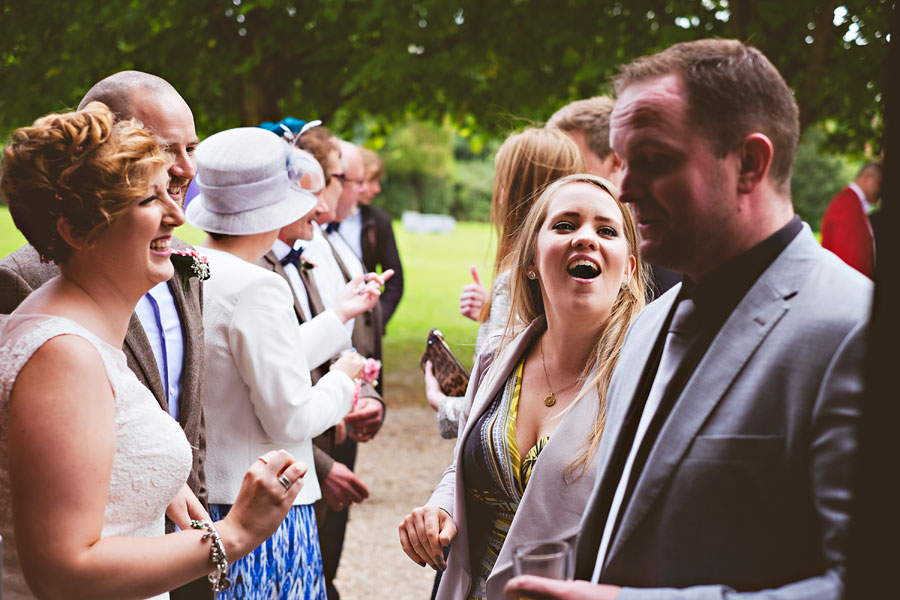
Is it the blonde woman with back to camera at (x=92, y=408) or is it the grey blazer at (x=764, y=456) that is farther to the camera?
the blonde woman with back to camera at (x=92, y=408)

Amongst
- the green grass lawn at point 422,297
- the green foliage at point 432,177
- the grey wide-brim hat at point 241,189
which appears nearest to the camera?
the grey wide-brim hat at point 241,189

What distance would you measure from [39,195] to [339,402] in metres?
1.56

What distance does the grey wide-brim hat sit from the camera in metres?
3.22

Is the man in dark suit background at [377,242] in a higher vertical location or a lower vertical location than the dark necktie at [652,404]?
lower

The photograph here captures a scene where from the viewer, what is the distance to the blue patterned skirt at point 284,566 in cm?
289

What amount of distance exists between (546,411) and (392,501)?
15.4 feet

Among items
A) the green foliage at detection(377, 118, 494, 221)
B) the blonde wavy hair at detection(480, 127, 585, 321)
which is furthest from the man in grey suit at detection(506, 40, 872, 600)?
the green foliage at detection(377, 118, 494, 221)

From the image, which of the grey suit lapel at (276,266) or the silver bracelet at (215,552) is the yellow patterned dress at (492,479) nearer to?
the silver bracelet at (215,552)

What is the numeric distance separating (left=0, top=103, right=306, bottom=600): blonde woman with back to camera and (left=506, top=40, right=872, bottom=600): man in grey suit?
83 cm

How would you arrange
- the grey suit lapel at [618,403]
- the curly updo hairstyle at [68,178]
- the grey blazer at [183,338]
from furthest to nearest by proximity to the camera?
1. the grey blazer at [183,338]
2. the curly updo hairstyle at [68,178]
3. the grey suit lapel at [618,403]

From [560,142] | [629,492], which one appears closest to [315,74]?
[560,142]

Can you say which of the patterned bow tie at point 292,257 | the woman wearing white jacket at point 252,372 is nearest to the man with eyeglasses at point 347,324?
the patterned bow tie at point 292,257

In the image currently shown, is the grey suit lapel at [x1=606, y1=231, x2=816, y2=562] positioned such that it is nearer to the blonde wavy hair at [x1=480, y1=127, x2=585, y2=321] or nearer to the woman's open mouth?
the woman's open mouth

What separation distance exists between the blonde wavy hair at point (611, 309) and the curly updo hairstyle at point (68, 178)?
4.29 ft
